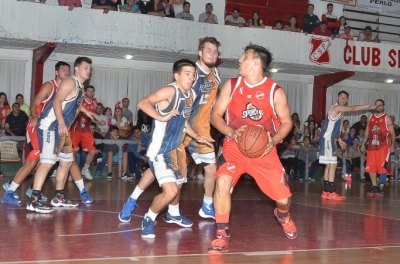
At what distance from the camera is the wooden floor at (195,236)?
582 cm

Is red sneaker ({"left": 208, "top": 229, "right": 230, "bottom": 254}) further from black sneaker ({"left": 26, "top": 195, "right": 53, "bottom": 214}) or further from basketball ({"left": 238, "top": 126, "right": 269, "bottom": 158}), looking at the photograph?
black sneaker ({"left": 26, "top": 195, "right": 53, "bottom": 214})

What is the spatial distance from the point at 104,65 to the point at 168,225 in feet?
41.2

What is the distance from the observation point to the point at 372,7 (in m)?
23.6

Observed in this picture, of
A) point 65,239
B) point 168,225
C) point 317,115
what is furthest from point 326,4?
point 65,239

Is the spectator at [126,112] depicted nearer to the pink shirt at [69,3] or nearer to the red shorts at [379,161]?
the pink shirt at [69,3]

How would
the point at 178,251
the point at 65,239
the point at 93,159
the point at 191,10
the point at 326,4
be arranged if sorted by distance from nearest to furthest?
1. the point at 178,251
2. the point at 65,239
3. the point at 93,159
4. the point at 191,10
5. the point at 326,4

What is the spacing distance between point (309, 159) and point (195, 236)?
12.0 meters

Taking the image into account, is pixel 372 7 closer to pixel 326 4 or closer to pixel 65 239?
pixel 326 4

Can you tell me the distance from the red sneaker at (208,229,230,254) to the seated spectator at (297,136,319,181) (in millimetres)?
12191

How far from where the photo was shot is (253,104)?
6484mm

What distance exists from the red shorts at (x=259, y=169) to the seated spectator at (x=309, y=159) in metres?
11.8

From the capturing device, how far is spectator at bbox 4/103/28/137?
15461mm

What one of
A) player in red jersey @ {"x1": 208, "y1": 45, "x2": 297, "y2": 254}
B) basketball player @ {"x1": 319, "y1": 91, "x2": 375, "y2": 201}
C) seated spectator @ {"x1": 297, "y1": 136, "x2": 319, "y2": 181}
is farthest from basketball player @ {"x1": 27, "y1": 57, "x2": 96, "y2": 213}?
seated spectator @ {"x1": 297, "y1": 136, "x2": 319, "y2": 181}

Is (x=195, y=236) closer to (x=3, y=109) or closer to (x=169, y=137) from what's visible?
(x=169, y=137)
